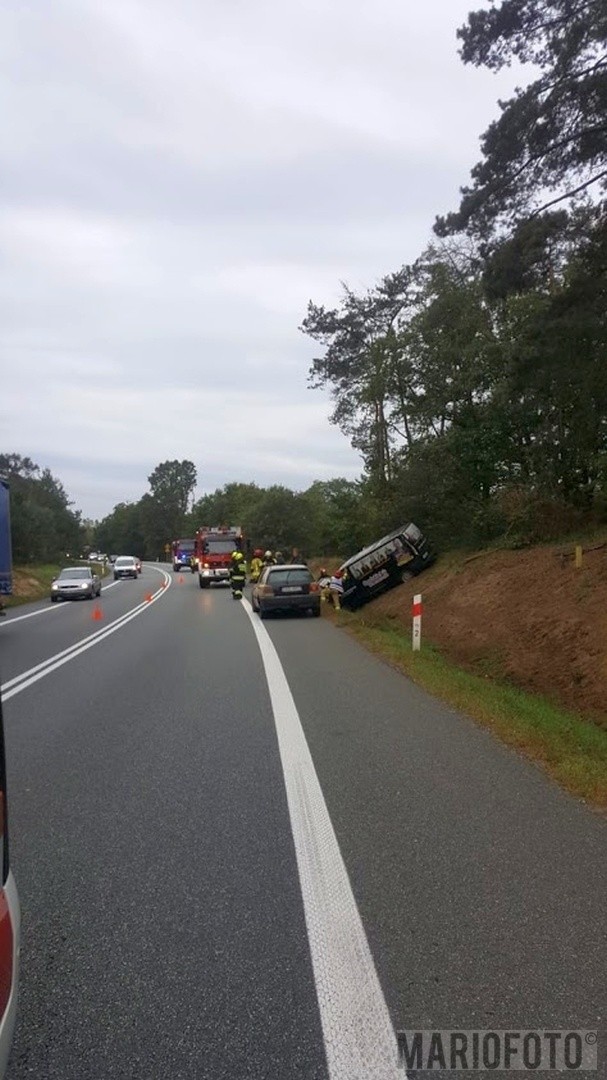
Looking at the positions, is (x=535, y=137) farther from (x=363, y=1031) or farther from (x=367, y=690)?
(x=363, y=1031)

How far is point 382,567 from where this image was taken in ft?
99.3

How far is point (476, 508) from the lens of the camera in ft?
98.7

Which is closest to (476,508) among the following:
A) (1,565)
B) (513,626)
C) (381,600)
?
(381,600)

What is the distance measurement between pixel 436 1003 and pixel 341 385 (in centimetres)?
3992

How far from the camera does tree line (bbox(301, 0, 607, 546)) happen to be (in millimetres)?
16531

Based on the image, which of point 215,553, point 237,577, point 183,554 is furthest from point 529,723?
point 183,554

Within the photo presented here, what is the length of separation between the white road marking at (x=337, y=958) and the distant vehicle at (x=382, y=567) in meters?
22.6

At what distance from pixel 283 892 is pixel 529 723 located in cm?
571

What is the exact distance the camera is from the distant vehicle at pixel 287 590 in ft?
86.8

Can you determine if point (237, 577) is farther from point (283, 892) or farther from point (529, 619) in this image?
point (283, 892)

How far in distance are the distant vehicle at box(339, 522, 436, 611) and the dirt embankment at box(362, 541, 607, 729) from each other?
1969 millimetres

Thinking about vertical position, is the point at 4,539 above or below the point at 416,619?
above

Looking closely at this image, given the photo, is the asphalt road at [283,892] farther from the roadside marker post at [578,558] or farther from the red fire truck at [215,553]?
the red fire truck at [215,553]

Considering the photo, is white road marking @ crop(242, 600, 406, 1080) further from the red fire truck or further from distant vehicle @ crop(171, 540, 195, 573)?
distant vehicle @ crop(171, 540, 195, 573)
